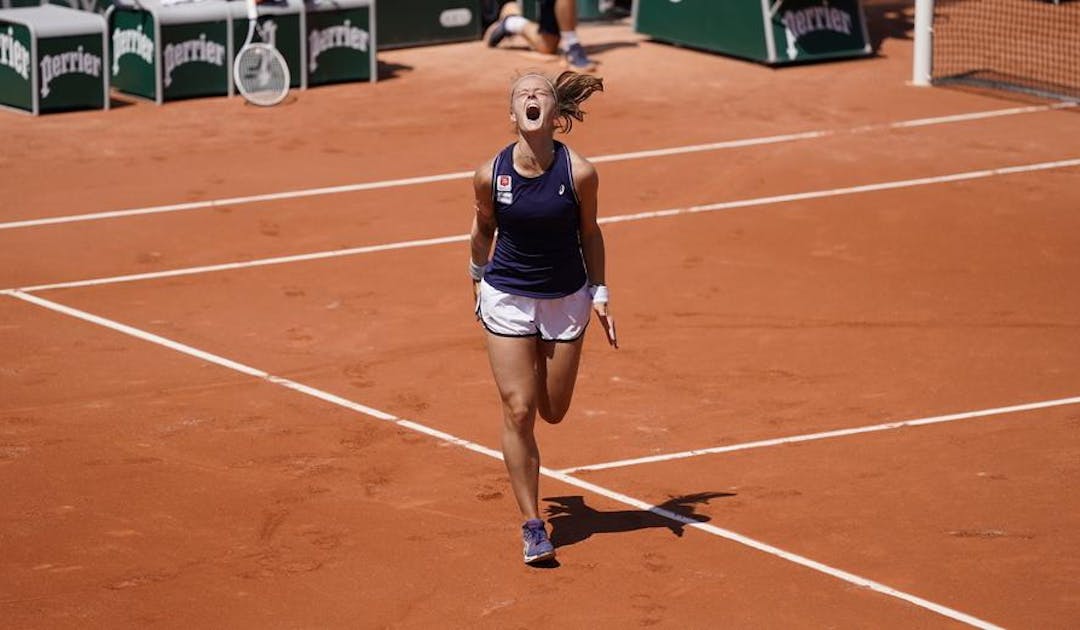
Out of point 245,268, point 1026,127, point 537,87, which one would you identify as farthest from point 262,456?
point 1026,127

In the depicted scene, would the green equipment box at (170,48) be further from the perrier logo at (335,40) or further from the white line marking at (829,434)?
the white line marking at (829,434)

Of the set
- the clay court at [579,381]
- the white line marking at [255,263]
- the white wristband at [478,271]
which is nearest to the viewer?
the clay court at [579,381]

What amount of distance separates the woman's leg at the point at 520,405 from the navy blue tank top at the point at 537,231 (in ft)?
0.85

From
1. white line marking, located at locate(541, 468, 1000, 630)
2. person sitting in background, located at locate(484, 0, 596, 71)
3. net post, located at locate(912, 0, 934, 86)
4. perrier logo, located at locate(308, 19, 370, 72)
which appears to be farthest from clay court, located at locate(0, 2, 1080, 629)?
person sitting in background, located at locate(484, 0, 596, 71)

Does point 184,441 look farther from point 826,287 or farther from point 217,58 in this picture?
point 217,58

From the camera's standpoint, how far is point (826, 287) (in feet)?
42.1

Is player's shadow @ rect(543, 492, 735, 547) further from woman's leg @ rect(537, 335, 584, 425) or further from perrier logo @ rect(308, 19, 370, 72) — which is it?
perrier logo @ rect(308, 19, 370, 72)

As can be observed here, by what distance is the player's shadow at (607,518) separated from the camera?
28.2ft

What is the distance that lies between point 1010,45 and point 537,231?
1566 cm

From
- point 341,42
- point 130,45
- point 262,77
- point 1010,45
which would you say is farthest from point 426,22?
point 1010,45

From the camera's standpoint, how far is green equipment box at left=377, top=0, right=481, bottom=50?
21.9m

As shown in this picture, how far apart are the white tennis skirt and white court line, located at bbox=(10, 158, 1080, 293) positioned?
587 centimetres

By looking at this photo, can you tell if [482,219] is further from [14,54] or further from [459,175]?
[14,54]

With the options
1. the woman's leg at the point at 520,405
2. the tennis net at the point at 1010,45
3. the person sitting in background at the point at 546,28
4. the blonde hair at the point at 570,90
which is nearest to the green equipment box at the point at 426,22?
the person sitting in background at the point at 546,28
